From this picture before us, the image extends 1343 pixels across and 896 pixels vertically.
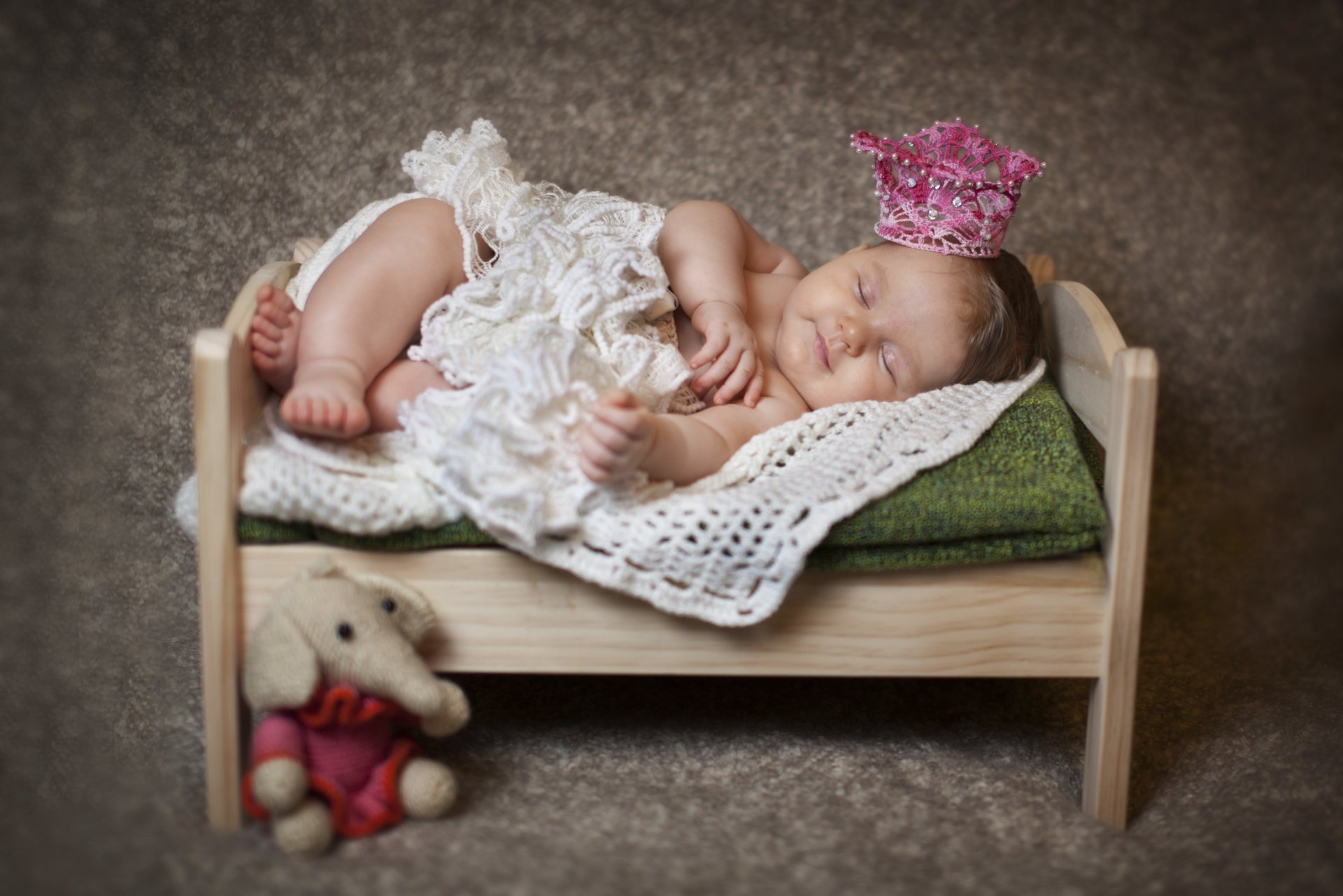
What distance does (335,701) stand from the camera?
1.10 m

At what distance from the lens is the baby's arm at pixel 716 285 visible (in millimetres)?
1408

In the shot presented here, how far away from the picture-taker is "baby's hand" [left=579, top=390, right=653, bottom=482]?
1.11 metres

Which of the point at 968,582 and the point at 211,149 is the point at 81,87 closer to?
the point at 211,149

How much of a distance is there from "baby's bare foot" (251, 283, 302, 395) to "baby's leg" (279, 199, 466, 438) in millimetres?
11

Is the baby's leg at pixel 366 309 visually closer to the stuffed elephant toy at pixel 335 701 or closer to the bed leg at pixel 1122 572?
the stuffed elephant toy at pixel 335 701

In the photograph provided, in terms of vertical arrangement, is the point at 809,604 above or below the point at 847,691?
above

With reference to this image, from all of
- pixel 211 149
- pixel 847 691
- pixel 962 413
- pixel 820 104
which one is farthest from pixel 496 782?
pixel 820 104

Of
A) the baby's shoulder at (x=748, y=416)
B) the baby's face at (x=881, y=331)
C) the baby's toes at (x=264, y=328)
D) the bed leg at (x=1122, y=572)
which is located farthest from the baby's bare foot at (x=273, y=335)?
the bed leg at (x=1122, y=572)

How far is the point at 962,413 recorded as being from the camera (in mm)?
1369

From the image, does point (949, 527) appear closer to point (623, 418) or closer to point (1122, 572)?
point (1122, 572)

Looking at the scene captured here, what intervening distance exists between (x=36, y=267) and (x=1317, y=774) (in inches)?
65.7

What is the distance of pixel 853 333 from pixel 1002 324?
19 centimetres

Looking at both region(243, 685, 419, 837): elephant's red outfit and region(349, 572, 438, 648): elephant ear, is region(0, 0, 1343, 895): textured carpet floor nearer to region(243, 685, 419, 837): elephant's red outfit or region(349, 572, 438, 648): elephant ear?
region(243, 685, 419, 837): elephant's red outfit

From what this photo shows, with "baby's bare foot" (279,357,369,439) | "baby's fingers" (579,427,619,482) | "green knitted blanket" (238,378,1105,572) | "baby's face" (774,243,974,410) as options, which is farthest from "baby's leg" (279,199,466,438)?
"baby's face" (774,243,974,410)
